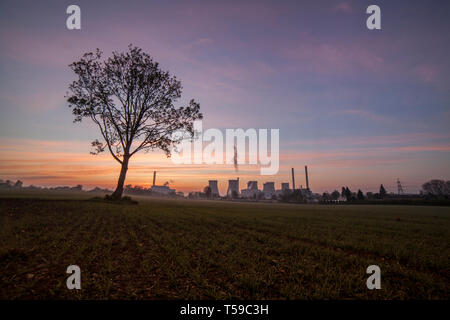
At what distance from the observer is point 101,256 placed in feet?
17.5

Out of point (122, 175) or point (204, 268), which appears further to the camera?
point (122, 175)

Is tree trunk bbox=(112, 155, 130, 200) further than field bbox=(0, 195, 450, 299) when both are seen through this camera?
Yes

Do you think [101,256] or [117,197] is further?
[117,197]

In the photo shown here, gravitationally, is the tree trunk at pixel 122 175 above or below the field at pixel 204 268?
above

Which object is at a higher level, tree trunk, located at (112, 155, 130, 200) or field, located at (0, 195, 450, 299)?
tree trunk, located at (112, 155, 130, 200)

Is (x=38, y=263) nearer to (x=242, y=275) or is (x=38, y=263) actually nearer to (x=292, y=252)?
(x=242, y=275)

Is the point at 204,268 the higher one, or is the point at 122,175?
the point at 122,175

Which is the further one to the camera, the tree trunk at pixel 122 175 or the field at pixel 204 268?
the tree trunk at pixel 122 175
